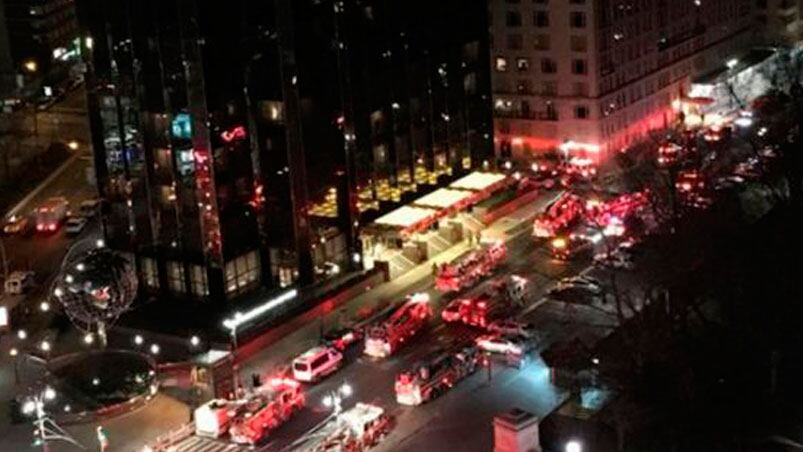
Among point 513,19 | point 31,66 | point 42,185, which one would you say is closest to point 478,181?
point 513,19

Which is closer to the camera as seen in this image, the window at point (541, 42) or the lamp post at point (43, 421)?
the lamp post at point (43, 421)

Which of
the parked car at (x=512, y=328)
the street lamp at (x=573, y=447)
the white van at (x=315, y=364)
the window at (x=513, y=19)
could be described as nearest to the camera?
the street lamp at (x=573, y=447)

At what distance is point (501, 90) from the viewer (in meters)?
100

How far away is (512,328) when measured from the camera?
66.1 meters

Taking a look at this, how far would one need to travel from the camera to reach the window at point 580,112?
97312mm

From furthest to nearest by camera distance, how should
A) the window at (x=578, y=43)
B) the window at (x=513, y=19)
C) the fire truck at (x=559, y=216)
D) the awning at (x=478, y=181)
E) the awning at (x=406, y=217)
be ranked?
the window at (x=513, y=19) → the window at (x=578, y=43) → the awning at (x=478, y=181) → the awning at (x=406, y=217) → the fire truck at (x=559, y=216)

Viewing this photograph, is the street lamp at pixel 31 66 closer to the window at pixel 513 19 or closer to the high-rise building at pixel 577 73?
the high-rise building at pixel 577 73

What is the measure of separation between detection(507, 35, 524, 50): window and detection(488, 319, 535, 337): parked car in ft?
118

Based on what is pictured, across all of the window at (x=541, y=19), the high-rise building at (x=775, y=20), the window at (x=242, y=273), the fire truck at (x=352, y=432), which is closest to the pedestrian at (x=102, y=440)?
the fire truck at (x=352, y=432)

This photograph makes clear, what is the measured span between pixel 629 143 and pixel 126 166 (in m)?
41.7

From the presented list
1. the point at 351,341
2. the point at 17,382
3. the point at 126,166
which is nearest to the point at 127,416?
the point at 17,382

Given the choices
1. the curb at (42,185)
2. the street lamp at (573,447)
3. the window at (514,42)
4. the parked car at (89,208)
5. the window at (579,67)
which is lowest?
the curb at (42,185)

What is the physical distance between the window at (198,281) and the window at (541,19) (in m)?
36.1

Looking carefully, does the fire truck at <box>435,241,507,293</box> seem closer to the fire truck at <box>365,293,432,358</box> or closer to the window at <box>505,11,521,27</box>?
the fire truck at <box>365,293,432,358</box>
